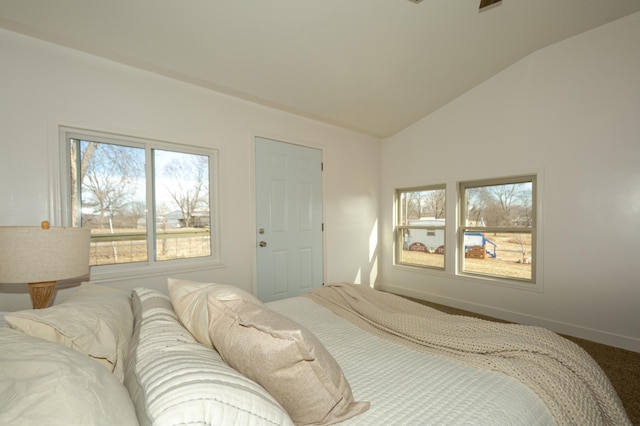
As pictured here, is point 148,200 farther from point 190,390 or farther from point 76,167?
point 190,390

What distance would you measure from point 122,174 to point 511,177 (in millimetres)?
4157

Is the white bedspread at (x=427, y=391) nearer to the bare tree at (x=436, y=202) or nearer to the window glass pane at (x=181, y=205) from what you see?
the window glass pane at (x=181, y=205)

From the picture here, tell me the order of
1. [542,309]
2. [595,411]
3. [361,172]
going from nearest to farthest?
[595,411] < [542,309] < [361,172]

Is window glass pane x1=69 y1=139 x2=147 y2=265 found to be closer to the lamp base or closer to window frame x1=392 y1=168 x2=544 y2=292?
the lamp base

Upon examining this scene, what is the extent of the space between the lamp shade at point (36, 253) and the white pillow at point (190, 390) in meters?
0.78

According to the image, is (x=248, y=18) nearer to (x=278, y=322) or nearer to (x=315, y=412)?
(x=278, y=322)

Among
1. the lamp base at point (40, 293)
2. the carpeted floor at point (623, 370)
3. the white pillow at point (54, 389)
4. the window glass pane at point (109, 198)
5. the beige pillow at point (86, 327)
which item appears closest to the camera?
the white pillow at point (54, 389)

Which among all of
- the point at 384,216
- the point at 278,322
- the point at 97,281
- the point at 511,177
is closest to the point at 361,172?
the point at 384,216

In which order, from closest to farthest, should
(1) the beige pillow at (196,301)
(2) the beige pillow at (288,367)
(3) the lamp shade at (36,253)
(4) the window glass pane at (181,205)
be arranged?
(2) the beige pillow at (288,367)
(1) the beige pillow at (196,301)
(3) the lamp shade at (36,253)
(4) the window glass pane at (181,205)

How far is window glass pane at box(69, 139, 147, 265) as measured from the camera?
2.37 meters

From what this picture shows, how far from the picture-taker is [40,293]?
4.73 feet

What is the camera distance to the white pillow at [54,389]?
18.8 inches

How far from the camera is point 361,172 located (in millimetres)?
4445

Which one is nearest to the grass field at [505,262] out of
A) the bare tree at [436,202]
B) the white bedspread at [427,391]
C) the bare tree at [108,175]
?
the bare tree at [436,202]
